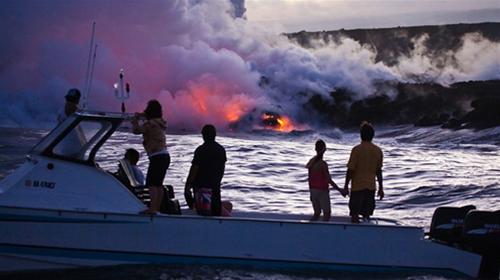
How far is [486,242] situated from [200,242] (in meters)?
3.23

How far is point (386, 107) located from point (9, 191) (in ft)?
137

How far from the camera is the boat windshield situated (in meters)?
10.4

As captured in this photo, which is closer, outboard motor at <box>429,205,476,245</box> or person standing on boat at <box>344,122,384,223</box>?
outboard motor at <box>429,205,476,245</box>

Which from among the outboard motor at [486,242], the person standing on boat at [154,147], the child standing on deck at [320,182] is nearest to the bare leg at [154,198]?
the person standing on boat at [154,147]

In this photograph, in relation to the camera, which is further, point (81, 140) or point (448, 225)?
point (448, 225)

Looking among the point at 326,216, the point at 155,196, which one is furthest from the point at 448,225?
the point at 155,196

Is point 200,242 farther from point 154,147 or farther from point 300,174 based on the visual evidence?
point 300,174

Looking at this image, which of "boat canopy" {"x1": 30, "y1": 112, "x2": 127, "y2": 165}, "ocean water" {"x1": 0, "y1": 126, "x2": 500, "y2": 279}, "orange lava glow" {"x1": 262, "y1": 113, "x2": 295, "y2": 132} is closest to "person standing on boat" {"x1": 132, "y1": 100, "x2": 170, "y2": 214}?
"boat canopy" {"x1": 30, "y1": 112, "x2": 127, "y2": 165}

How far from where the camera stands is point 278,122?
4559 cm

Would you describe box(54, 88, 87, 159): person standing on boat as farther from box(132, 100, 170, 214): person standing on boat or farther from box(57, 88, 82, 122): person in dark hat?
box(132, 100, 170, 214): person standing on boat

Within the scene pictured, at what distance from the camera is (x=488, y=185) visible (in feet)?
70.2

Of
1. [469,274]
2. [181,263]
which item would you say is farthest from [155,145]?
[469,274]

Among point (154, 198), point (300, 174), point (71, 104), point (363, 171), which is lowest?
point (300, 174)

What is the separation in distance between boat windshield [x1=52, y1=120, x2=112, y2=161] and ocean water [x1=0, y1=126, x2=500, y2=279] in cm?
128
